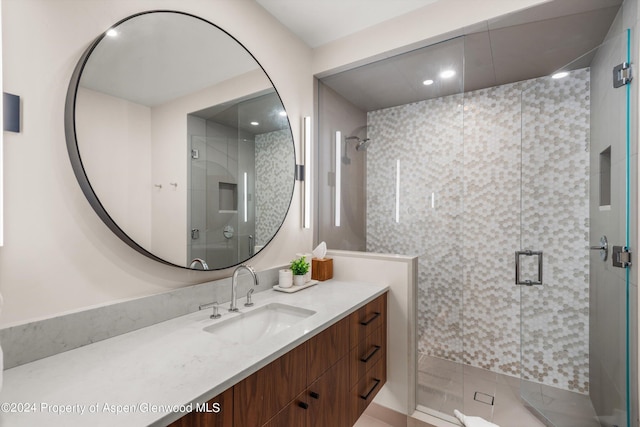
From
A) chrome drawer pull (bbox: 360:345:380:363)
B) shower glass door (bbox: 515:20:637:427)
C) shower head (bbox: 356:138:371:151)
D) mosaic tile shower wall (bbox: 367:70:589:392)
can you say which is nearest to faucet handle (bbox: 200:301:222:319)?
chrome drawer pull (bbox: 360:345:380:363)

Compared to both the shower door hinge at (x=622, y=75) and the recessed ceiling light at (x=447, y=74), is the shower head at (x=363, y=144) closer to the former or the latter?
the recessed ceiling light at (x=447, y=74)

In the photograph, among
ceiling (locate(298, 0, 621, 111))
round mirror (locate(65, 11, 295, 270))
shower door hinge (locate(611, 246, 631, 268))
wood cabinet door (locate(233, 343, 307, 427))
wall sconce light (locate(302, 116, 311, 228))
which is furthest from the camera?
wall sconce light (locate(302, 116, 311, 228))

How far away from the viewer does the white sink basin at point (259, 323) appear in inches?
52.9

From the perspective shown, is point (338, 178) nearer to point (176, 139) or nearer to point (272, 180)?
point (272, 180)

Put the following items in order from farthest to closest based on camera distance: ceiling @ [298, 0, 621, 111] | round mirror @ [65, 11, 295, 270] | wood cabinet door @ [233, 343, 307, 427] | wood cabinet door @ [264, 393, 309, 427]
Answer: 1. ceiling @ [298, 0, 621, 111]
2. round mirror @ [65, 11, 295, 270]
3. wood cabinet door @ [264, 393, 309, 427]
4. wood cabinet door @ [233, 343, 307, 427]

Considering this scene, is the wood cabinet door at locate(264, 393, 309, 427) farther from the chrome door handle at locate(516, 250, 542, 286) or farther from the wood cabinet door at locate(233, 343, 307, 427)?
the chrome door handle at locate(516, 250, 542, 286)

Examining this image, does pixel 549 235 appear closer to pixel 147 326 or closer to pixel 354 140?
pixel 354 140

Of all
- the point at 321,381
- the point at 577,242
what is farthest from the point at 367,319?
the point at 577,242

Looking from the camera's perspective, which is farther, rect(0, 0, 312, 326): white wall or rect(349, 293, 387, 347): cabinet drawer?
rect(349, 293, 387, 347): cabinet drawer

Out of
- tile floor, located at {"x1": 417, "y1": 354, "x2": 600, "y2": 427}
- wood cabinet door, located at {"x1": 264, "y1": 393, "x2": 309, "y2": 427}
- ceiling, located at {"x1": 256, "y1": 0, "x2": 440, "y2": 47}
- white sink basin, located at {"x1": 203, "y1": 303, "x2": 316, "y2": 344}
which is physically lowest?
tile floor, located at {"x1": 417, "y1": 354, "x2": 600, "y2": 427}

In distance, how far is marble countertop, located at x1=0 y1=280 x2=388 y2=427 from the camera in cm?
68

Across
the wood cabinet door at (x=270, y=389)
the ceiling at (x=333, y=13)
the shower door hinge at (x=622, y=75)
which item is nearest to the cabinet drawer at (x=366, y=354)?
the wood cabinet door at (x=270, y=389)

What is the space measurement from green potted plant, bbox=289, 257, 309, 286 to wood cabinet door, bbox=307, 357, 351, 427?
0.61 meters

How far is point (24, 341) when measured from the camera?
0.92 metres
